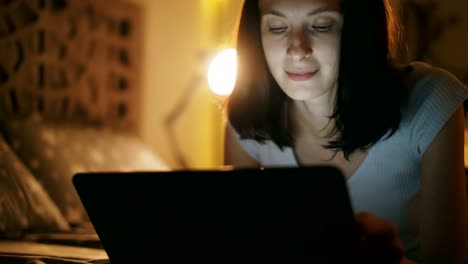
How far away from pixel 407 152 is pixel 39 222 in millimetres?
977

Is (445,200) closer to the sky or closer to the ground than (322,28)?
closer to the ground

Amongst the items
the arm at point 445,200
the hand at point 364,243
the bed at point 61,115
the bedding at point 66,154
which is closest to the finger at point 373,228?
Result: the hand at point 364,243

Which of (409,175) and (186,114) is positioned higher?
(186,114)

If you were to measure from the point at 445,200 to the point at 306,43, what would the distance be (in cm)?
34

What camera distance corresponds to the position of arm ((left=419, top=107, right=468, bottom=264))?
2.89ft

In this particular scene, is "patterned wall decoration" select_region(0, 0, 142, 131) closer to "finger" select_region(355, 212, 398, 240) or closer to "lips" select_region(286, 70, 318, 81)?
"lips" select_region(286, 70, 318, 81)

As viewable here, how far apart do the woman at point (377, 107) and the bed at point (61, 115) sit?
509 mm

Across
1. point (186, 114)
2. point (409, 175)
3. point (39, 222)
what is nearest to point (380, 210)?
point (409, 175)

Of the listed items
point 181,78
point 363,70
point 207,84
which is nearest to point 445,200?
point 363,70

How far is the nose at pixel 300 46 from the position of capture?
3.18ft

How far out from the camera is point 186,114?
119 inches

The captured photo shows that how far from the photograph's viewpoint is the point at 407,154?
38.9 inches

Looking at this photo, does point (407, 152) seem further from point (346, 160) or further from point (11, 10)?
point (11, 10)

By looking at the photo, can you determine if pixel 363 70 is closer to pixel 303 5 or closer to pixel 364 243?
pixel 303 5
